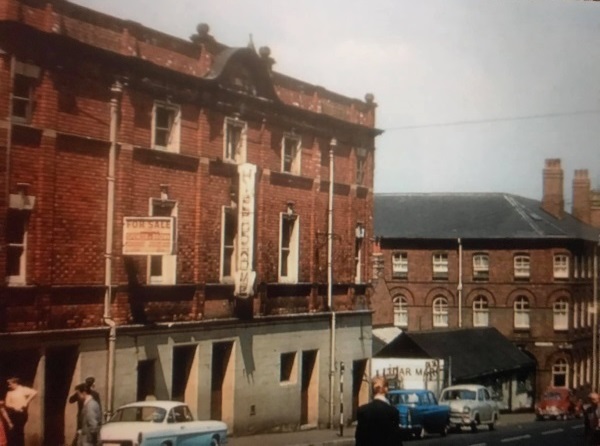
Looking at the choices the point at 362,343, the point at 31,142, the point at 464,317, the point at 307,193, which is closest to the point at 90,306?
the point at 31,142

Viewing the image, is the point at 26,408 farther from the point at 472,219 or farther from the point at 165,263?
the point at 472,219

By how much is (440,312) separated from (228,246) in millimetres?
31815

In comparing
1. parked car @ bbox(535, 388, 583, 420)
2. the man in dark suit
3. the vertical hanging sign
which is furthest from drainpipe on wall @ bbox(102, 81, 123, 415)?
parked car @ bbox(535, 388, 583, 420)

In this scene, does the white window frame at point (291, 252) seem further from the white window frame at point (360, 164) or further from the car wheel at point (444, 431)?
the car wheel at point (444, 431)

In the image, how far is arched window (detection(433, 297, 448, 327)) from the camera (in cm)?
5297

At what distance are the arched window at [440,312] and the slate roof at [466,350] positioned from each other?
13.0 feet

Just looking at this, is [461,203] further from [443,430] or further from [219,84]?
[219,84]

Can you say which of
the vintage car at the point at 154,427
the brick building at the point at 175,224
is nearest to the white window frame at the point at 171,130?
the brick building at the point at 175,224

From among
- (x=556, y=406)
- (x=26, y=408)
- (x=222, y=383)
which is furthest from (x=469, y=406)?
(x=26, y=408)

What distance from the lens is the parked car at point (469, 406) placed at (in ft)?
96.2

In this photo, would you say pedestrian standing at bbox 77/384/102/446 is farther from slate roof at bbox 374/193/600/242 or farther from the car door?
slate roof at bbox 374/193/600/242

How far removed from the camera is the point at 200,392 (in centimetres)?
2142

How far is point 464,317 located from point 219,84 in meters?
33.2

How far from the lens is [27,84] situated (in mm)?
16500
